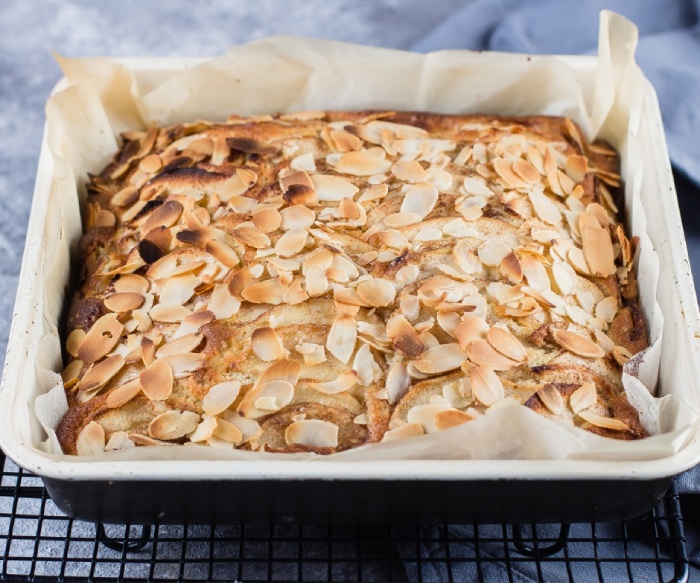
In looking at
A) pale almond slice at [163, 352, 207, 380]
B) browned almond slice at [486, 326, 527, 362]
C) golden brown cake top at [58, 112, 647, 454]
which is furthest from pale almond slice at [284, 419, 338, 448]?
browned almond slice at [486, 326, 527, 362]

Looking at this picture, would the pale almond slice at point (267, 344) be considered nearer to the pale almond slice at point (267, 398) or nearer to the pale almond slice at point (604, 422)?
the pale almond slice at point (267, 398)

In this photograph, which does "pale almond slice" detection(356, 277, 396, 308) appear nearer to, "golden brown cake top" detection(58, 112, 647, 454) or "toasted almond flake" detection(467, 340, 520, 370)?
"golden brown cake top" detection(58, 112, 647, 454)

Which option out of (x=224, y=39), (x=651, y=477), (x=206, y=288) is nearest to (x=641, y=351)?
(x=651, y=477)

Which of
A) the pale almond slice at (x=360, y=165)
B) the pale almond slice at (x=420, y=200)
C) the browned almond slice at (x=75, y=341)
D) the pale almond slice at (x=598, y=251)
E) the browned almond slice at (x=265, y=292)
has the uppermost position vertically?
the pale almond slice at (x=360, y=165)

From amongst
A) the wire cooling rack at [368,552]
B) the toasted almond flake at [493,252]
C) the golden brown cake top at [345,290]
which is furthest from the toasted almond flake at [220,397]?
the toasted almond flake at [493,252]

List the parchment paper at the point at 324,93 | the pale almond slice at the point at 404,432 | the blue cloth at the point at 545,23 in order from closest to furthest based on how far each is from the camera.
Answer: the pale almond slice at the point at 404,432, the parchment paper at the point at 324,93, the blue cloth at the point at 545,23

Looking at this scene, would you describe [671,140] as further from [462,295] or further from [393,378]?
[393,378]

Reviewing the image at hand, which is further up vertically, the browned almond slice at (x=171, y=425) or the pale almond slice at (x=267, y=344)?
the pale almond slice at (x=267, y=344)
